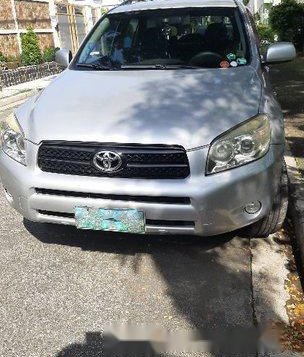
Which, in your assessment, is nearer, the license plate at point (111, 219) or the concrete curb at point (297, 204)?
the license plate at point (111, 219)

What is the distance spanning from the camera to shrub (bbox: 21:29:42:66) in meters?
17.6

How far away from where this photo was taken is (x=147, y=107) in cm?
329

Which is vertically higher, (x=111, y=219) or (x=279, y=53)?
(x=279, y=53)

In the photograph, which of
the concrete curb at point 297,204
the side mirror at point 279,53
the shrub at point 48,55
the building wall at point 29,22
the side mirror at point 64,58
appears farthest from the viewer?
the shrub at point 48,55

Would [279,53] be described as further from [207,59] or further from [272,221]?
[272,221]

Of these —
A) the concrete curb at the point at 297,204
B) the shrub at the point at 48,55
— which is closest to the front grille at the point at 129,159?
the concrete curb at the point at 297,204

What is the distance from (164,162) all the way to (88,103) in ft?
2.81

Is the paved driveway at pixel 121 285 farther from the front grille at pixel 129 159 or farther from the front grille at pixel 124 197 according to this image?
the front grille at pixel 129 159

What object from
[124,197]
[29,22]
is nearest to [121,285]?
[124,197]

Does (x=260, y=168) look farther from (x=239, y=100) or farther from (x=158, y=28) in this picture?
(x=158, y=28)

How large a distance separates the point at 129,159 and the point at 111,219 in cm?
43

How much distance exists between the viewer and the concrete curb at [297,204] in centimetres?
355

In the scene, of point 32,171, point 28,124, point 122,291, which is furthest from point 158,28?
point 122,291

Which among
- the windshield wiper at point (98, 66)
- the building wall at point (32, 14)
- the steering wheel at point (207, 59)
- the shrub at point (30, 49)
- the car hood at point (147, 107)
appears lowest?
the shrub at point (30, 49)
